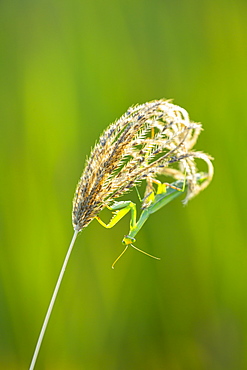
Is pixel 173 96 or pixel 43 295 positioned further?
pixel 173 96

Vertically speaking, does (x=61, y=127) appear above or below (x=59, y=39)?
below

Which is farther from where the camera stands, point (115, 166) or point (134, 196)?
point (134, 196)

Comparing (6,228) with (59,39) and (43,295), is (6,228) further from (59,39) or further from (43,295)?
(59,39)

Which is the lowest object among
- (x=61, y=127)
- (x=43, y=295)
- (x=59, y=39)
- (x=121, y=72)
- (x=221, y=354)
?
(x=221, y=354)

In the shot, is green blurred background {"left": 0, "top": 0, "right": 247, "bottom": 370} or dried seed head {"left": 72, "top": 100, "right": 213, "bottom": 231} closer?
dried seed head {"left": 72, "top": 100, "right": 213, "bottom": 231}

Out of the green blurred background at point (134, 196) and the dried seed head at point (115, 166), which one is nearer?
the dried seed head at point (115, 166)

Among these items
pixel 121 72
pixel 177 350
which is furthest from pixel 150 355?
pixel 121 72

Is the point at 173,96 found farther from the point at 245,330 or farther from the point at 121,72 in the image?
the point at 245,330
